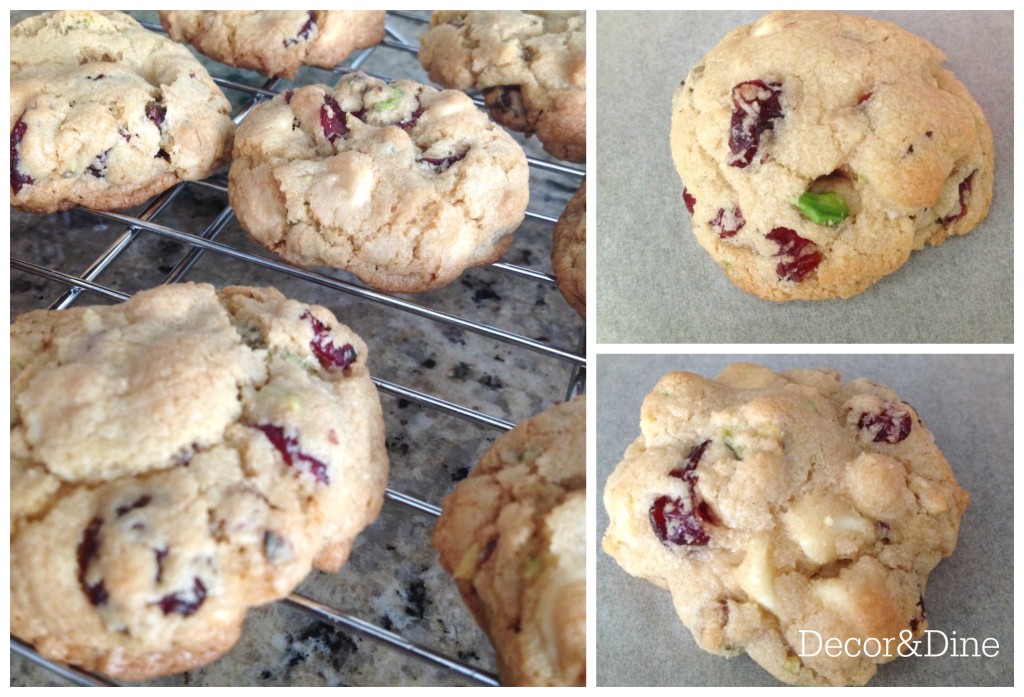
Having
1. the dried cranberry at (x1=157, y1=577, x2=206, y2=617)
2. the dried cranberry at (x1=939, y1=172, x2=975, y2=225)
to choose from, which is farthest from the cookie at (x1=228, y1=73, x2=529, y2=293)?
the dried cranberry at (x1=939, y1=172, x2=975, y2=225)

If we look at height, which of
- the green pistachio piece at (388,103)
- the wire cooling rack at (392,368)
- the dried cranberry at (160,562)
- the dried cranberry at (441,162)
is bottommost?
the wire cooling rack at (392,368)

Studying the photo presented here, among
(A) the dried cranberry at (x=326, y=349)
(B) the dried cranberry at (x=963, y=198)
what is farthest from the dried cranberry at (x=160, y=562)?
(B) the dried cranberry at (x=963, y=198)

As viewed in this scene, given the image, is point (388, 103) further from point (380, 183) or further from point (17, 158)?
point (17, 158)

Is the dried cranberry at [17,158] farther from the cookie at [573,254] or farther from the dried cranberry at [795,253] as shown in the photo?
the dried cranberry at [795,253]

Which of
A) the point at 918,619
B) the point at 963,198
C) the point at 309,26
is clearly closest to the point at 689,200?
the point at 963,198

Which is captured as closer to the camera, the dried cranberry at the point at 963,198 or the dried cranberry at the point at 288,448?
the dried cranberry at the point at 288,448

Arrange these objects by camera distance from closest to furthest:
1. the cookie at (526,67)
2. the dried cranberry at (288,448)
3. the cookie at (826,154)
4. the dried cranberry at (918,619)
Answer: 1. the dried cranberry at (288,448)
2. the dried cranberry at (918,619)
3. the cookie at (826,154)
4. the cookie at (526,67)
